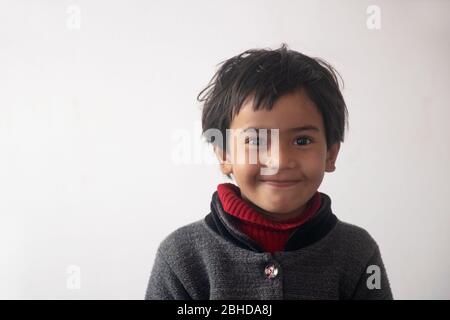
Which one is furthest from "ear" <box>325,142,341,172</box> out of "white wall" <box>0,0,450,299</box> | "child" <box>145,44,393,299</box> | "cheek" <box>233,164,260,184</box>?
"white wall" <box>0,0,450,299</box>

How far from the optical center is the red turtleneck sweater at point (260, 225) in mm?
603

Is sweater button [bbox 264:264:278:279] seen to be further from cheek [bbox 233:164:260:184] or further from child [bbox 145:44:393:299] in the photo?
cheek [bbox 233:164:260:184]

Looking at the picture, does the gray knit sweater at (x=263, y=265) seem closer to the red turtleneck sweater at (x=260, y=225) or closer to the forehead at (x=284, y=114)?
the red turtleneck sweater at (x=260, y=225)

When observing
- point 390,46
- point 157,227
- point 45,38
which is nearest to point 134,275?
point 157,227

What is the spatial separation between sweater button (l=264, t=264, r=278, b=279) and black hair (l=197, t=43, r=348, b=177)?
176 mm

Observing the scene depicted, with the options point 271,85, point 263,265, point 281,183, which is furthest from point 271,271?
point 271,85

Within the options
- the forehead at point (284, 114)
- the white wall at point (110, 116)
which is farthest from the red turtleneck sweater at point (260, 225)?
the white wall at point (110, 116)

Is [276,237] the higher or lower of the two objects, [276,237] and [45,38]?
the lower

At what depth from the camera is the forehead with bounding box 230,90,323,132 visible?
1.81 feet

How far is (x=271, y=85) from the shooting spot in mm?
562

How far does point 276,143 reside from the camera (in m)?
0.56

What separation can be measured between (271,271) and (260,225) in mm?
64
